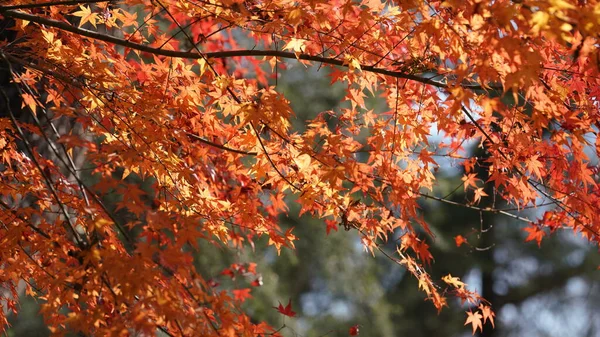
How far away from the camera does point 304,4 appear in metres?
2.70

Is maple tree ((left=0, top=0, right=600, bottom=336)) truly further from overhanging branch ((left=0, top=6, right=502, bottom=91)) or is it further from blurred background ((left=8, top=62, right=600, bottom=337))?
blurred background ((left=8, top=62, right=600, bottom=337))

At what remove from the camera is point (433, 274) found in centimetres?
1064

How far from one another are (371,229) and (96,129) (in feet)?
4.48

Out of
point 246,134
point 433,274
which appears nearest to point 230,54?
point 246,134

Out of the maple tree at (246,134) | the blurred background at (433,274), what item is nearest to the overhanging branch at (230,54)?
the maple tree at (246,134)

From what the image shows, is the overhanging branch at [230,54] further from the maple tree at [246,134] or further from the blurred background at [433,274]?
the blurred background at [433,274]

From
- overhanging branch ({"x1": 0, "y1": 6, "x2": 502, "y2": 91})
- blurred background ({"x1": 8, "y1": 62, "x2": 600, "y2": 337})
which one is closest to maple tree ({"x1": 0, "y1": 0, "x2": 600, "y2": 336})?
overhanging branch ({"x1": 0, "y1": 6, "x2": 502, "y2": 91})

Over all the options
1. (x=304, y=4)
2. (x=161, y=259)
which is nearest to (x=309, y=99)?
(x=304, y=4)

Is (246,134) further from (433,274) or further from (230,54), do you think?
(433,274)

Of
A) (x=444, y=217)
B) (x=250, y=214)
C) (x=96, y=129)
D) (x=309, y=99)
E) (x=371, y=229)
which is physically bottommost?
(x=444, y=217)

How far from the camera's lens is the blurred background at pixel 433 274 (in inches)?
381

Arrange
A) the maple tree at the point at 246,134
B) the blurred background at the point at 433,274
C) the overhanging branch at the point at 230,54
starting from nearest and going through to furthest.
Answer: the maple tree at the point at 246,134 → the overhanging branch at the point at 230,54 → the blurred background at the point at 433,274

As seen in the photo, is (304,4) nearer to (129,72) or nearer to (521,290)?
(129,72)

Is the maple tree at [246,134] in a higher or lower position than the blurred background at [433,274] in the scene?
higher
